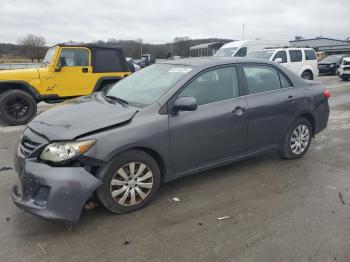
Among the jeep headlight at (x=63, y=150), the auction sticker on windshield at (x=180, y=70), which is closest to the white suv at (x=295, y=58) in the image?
the auction sticker on windshield at (x=180, y=70)

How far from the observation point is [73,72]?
9234mm

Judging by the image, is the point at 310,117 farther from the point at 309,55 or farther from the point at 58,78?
the point at 309,55

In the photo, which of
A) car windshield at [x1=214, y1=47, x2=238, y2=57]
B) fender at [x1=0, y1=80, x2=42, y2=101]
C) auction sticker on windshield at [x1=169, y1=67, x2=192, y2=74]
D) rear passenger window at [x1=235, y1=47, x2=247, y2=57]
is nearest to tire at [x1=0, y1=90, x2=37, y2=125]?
fender at [x1=0, y1=80, x2=42, y2=101]

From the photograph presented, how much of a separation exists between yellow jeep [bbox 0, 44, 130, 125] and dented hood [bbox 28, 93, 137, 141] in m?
4.28

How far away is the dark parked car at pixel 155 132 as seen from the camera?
10.9 feet

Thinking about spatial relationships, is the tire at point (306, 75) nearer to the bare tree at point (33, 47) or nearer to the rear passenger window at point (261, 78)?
the rear passenger window at point (261, 78)

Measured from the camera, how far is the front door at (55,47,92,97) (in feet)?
29.7

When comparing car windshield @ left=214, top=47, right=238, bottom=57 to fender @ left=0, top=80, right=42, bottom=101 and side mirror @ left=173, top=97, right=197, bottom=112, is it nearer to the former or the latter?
fender @ left=0, top=80, right=42, bottom=101

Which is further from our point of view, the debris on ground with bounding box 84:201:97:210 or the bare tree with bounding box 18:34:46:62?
the bare tree with bounding box 18:34:46:62

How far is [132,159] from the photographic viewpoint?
3.65 meters

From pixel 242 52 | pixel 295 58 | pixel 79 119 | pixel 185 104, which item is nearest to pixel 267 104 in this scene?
pixel 185 104

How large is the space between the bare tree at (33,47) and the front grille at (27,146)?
2756 centimetres

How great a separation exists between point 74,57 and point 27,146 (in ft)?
19.9

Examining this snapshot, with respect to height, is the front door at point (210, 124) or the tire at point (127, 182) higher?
the front door at point (210, 124)
